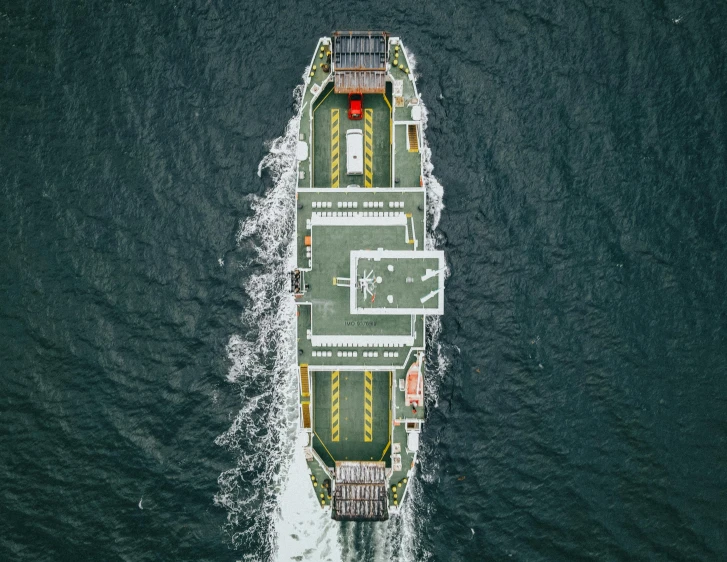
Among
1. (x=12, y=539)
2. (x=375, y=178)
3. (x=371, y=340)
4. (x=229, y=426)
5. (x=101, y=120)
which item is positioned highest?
(x=101, y=120)

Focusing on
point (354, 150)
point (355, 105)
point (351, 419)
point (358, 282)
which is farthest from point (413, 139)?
point (351, 419)

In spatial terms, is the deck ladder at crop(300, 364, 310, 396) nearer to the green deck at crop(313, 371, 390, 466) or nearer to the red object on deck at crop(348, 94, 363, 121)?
the green deck at crop(313, 371, 390, 466)

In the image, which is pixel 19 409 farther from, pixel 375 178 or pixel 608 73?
pixel 608 73

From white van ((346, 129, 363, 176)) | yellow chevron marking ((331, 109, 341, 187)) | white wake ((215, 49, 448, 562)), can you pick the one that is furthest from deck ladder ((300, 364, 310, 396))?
white van ((346, 129, 363, 176))

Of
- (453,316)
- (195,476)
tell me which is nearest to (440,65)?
(453,316)

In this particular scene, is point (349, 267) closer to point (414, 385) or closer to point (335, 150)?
point (335, 150)
